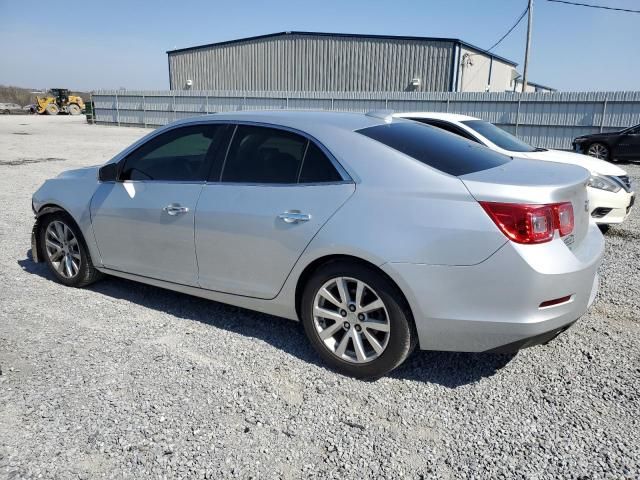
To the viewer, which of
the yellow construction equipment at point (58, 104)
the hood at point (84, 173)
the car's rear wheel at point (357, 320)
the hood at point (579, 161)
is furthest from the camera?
the yellow construction equipment at point (58, 104)

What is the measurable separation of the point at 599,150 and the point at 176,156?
14409 millimetres

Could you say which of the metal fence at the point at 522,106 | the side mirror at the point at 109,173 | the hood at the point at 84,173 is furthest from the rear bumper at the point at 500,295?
the metal fence at the point at 522,106

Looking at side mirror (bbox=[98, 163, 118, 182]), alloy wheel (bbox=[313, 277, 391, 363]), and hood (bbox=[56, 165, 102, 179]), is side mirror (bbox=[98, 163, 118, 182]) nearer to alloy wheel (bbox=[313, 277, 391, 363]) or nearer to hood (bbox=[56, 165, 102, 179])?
hood (bbox=[56, 165, 102, 179])

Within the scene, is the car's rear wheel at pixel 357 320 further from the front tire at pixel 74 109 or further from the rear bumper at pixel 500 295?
the front tire at pixel 74 109

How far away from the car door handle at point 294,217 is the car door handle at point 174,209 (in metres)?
0.87

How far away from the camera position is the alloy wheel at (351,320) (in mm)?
2975

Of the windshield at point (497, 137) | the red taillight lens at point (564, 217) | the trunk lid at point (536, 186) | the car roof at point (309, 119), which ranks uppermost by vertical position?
the car roof at point (309, 119)

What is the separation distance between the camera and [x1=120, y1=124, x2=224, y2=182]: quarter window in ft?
12.3

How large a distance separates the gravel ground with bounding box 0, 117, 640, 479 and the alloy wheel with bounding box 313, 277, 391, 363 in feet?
0.65

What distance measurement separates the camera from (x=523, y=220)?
2.58 meters

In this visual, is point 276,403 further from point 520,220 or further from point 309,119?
point 309,119

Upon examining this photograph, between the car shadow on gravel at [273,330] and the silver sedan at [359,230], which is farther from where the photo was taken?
the car shadow on gravel at [273,330]

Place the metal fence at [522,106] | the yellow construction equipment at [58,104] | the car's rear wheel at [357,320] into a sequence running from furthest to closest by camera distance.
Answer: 1. the yellow construction equipment at [58,104]
2. the metal fence at [522,106]
3. the car's rear wheel at [357,320]

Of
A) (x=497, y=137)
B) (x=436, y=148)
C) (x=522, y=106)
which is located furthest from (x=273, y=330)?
(x=522, y=106)
